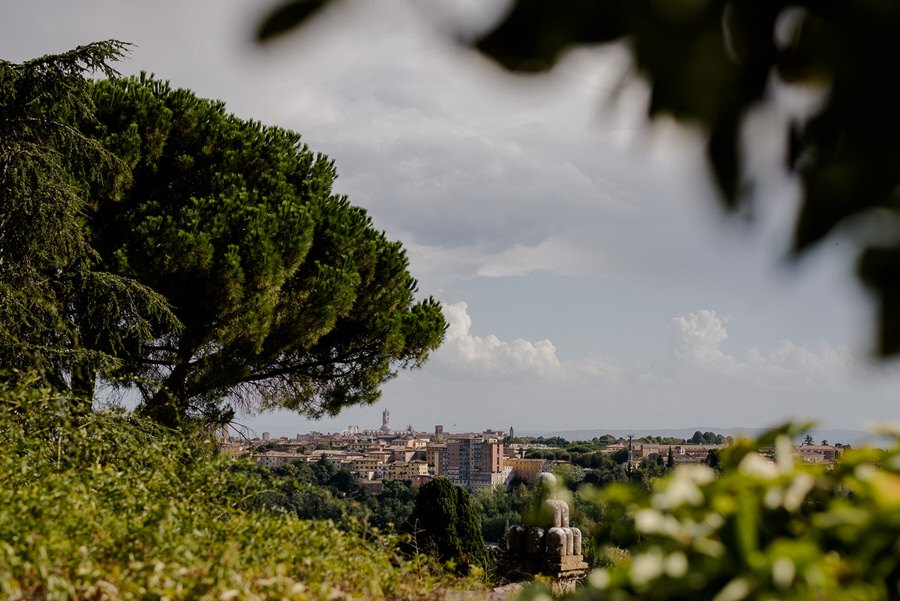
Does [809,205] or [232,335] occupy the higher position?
[232,335]

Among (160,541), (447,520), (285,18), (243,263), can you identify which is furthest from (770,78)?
(243,263)

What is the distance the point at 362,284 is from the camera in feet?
38.6

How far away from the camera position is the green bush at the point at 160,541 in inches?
99.2

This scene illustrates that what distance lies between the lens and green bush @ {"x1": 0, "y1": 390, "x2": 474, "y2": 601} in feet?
8.27

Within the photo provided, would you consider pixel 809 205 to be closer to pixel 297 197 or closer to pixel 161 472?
pixel 161 472

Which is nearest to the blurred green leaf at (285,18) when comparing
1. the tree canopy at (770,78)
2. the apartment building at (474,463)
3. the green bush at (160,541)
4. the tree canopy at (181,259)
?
the tree canopy at (770,78)

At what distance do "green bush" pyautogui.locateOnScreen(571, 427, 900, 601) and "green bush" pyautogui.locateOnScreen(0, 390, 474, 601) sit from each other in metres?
1.52

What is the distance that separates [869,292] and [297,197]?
11.1 metres

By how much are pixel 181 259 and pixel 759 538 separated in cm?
884

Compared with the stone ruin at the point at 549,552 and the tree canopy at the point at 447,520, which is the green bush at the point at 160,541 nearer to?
the stone ruin at the point at 549,552

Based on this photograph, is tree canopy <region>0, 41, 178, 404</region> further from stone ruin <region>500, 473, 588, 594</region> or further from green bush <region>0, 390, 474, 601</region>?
stone ruin <region>500, 473, 588, 594</region>

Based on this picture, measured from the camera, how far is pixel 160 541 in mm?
2754

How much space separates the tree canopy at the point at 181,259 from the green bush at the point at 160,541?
11.2 feet

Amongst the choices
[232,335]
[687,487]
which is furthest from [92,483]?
[232,335]
